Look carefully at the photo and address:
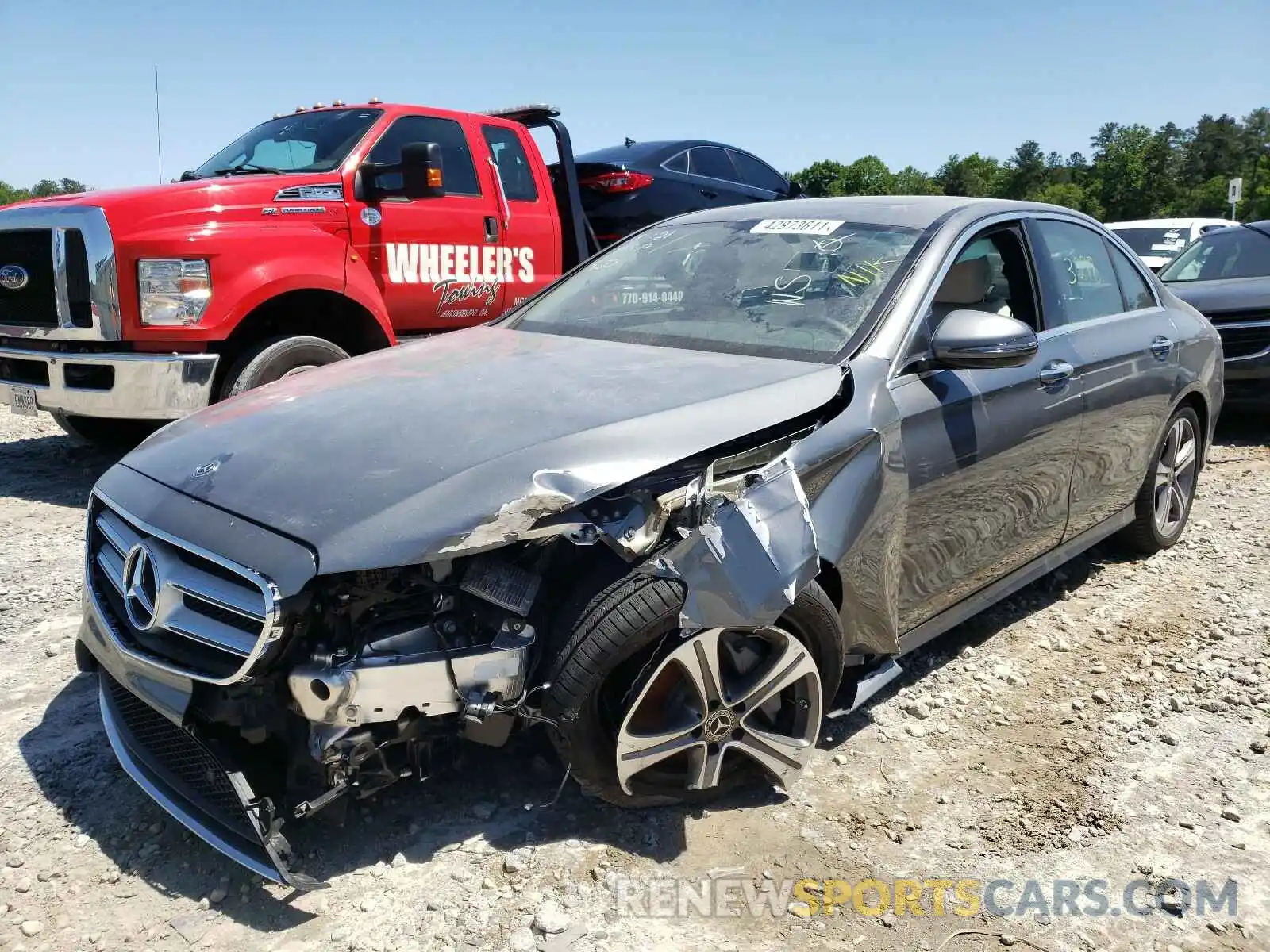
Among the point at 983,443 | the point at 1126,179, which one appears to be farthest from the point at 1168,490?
the point at 1126,179

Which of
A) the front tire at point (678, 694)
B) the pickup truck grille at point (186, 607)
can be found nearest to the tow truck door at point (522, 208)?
the pickup truck grille at point (186, 607)

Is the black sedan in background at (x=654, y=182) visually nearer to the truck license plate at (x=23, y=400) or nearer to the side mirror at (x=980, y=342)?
the truck license plate at (x=23, y=400)

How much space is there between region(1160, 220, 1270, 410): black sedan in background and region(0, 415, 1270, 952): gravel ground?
4.41 m

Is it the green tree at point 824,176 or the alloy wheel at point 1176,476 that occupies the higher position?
the green tree at point 824,176

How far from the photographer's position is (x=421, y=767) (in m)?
2.35

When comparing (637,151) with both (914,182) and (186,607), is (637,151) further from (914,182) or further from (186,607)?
(914,182)

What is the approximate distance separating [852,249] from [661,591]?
1598mm

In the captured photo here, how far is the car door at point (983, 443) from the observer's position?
9.73 feet

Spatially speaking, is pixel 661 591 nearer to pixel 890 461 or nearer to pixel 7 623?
pixel 890 461

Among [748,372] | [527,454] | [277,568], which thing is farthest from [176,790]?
[748,372]

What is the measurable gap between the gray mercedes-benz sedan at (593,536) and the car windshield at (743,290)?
0.01 metres

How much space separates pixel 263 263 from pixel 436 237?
130cm

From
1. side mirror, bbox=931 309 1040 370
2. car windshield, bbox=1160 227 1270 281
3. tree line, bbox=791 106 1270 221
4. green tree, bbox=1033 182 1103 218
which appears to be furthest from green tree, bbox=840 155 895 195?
side mirror, bbox=931 309 1040 370

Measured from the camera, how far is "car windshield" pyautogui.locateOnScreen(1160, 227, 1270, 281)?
813 centimetres
